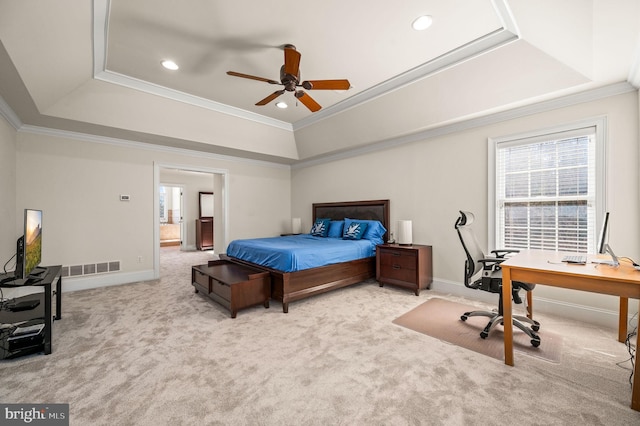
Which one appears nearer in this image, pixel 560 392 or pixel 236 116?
pixel 560 392

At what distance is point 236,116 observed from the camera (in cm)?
462

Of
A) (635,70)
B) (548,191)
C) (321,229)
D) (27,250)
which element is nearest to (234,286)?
(27,250)

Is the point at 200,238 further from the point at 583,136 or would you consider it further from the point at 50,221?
the point at 583,136

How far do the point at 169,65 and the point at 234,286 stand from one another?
2.75 m

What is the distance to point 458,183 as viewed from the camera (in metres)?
3.92

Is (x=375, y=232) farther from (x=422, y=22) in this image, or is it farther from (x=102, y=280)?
(x=102, y=280)

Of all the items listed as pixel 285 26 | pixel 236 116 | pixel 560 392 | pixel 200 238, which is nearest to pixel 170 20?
pixel 285 26

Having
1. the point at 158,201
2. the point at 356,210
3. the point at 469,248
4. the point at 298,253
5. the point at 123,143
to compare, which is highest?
the point at 123,143

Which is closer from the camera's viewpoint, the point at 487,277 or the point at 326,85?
the point at 487,277

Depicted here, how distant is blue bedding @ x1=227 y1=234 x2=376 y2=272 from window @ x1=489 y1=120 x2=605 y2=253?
1912mm

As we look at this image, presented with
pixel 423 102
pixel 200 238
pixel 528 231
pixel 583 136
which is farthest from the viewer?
pixel 200 238

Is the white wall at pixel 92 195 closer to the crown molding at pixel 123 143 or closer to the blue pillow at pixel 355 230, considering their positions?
the crown molding at pixel 123 143

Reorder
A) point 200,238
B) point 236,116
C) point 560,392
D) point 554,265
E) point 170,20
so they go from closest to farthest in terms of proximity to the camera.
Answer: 1. point 560,392
2. point 554,265
3. point 170,20
4. point 236,116
5. point 200,238

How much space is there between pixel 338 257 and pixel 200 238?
6.60m
